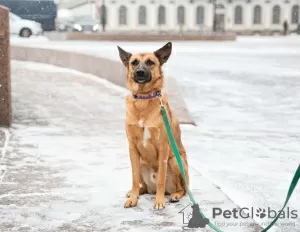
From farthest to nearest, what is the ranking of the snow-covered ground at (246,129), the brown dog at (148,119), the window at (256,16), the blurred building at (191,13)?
the window at (256,16) < the blurred building at (191,13) < the snow-covered ground at (246,129) < the brown dog at (148,119)

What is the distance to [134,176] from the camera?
5.17 meters

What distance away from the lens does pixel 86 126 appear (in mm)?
9508

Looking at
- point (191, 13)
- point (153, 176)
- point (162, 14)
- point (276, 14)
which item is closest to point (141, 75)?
point (153, 176)

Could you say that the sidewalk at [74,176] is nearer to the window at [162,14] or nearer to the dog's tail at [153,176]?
the dog's tail at [153,176]

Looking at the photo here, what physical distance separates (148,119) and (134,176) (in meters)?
0.50

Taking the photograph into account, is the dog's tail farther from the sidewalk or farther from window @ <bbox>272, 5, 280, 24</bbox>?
window @ <bbox>272, 5, 280, 24</bbox>

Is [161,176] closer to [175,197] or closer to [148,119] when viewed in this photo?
[175,197]

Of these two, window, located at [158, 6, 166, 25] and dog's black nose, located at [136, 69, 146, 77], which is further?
window, located at [158, 6, 166, 25]

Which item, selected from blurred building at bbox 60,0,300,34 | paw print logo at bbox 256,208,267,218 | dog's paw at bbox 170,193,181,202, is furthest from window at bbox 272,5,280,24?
dog's paw at bbox 170,193,181,202

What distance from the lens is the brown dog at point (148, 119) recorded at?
491cm

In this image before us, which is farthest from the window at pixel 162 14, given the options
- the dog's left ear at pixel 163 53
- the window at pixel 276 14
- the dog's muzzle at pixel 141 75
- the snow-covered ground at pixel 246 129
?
the dog's muzzle at pixel 141 75

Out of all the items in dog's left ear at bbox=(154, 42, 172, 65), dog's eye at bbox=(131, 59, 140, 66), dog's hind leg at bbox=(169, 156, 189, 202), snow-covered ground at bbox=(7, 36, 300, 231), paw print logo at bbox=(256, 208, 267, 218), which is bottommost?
snow-covered ground at bbox=(7, 36, 300, 231)

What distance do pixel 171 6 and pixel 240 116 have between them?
82434mm

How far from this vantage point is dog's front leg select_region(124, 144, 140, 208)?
16.7 feet
